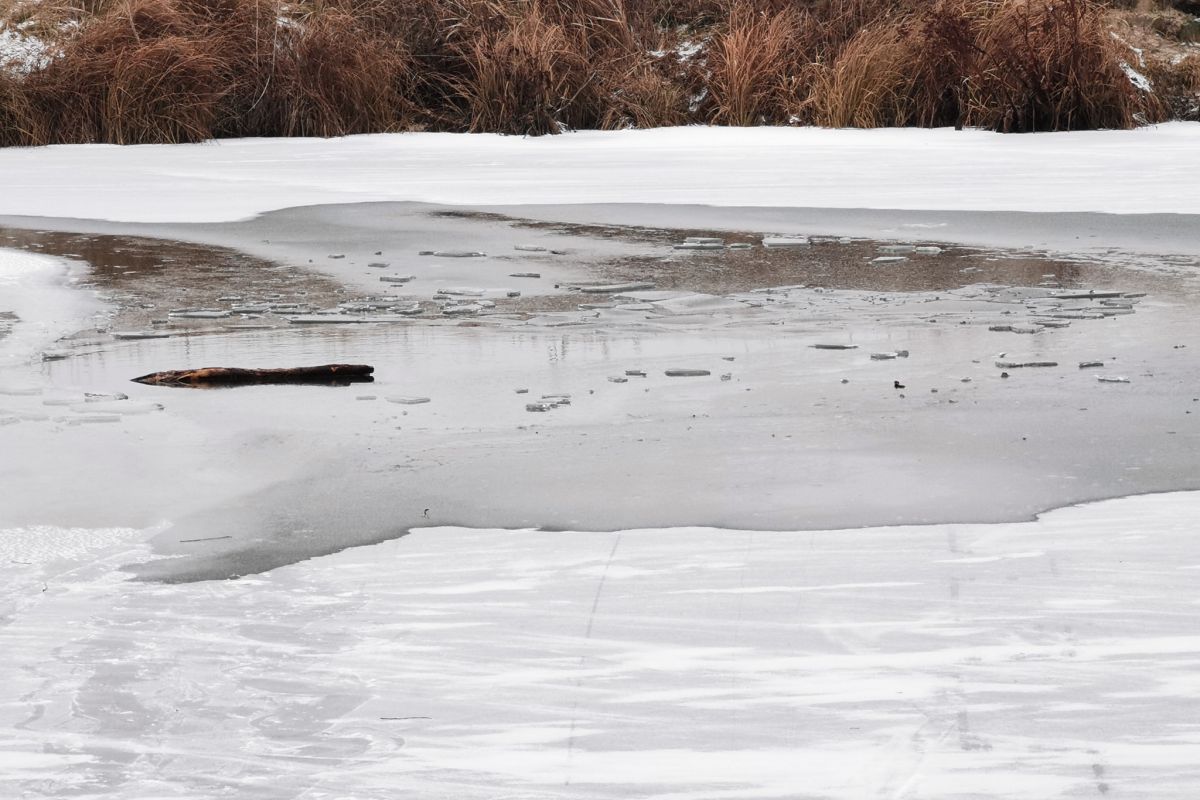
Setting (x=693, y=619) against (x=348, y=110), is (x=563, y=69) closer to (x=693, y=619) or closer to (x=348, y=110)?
(x=348, y=110)

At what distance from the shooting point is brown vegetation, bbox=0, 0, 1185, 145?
40.3 feet

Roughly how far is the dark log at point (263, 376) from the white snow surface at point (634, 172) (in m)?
4.03

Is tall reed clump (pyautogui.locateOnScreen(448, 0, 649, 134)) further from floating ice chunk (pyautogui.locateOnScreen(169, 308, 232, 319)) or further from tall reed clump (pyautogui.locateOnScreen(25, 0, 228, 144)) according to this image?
floating ice chunk (pyautogui.locateOnScreen(169, 308, 232, 319))

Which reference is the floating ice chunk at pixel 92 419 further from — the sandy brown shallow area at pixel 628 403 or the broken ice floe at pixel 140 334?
the broken ice floe at pixel 140 334

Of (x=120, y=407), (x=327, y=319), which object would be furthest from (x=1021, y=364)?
(x=120, y=407)

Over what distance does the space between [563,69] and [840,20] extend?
255cm

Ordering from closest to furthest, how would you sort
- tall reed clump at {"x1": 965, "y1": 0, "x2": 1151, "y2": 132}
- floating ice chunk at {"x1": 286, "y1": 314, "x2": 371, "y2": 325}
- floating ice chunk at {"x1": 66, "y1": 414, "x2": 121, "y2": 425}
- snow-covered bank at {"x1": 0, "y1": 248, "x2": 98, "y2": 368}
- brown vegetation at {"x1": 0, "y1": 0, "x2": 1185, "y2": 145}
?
floating ice chunk at {"x1": 66, "y1": 414, "x2": 121, "y2": 425}, snow-covered bank at {"x1": 0, "y1": 248, "x2": 98, "y2": 368}, floating ice chunk at {"x1": 286, "y1": 314, "x2": 371, "y2": 325}, tall reed clump at {"x1": 965, "y1": 0, "x2": 1151, "y2": 132}, brown vegetation at {"x1": 0, "y1": 0, "x2": 1185, "y2": 145}

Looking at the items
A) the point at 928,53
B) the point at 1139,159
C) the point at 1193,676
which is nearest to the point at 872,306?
the point at 1193,676

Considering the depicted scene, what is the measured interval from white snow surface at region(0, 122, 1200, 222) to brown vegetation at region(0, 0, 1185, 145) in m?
0.46

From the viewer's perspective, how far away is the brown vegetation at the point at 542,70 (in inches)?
484

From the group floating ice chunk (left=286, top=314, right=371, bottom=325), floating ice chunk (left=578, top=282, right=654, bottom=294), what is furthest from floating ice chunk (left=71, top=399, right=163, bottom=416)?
floating ice chunk (left=578, top=282, right=654, bottom=294)

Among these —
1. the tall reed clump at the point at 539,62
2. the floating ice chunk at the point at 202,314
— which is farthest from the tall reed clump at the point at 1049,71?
the floating ice chunk at the point at 202,314

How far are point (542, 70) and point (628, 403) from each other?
969 cm

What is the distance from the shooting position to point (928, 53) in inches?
506
